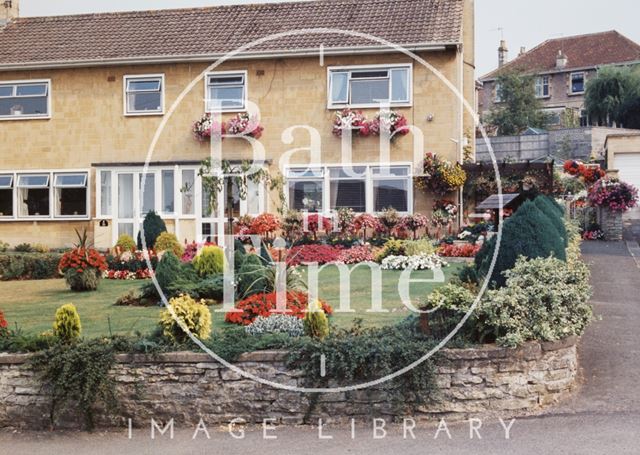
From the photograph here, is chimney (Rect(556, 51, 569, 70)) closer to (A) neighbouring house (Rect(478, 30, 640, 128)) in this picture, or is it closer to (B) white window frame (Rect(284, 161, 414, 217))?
(A) neighbouring house (Rect(478, 30, 640, 128))

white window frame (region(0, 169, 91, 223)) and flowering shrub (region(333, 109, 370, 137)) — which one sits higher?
flowering shrub (region(333, 109, 370, 137))

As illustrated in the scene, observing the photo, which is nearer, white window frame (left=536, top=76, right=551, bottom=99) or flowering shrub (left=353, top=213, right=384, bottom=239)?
flowering shrub (left=353, top=213, right=384, bottom=239)

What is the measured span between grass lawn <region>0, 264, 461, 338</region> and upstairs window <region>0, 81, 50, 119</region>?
898 cm

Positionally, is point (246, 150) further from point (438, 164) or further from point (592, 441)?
point (592, 441)

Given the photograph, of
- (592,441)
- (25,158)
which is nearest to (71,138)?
(25,158)

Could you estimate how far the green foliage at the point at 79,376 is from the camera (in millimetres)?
9125

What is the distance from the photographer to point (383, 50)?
2420 centimetres

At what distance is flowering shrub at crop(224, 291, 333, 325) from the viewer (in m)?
11.5

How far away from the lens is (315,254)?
2000 cm

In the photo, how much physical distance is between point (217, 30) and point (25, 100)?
6113mm

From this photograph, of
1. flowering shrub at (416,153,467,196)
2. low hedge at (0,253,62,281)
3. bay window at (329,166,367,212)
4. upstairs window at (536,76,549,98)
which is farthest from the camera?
upstairs window at (536,76,549,98)

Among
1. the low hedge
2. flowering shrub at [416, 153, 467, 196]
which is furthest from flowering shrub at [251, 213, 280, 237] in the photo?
flowering shrub at [416, 153, 467, 196]

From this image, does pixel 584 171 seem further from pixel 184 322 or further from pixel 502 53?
pixel 502 53

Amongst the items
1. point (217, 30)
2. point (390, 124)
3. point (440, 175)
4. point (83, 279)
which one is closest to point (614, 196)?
point (440, 175)
